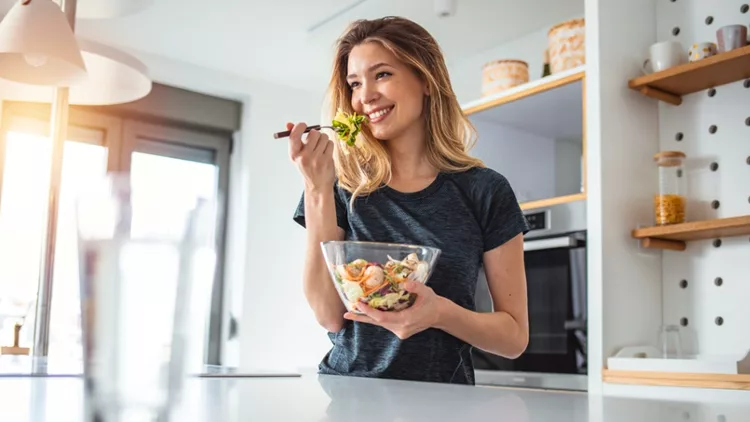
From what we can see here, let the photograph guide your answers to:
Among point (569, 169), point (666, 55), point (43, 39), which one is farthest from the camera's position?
point (569, 169)

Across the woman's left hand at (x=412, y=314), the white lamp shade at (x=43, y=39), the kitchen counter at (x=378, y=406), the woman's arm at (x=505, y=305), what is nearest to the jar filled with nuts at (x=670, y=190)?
the woman's arm at (x=505, y=305)

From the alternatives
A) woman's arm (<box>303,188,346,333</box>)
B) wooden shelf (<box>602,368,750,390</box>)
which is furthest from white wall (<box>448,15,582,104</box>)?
woman's arm (<box>303,188,346,333</box>)

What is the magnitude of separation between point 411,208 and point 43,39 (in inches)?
38.3

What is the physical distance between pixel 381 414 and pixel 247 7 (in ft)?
10.0

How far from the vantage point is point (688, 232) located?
220 cm

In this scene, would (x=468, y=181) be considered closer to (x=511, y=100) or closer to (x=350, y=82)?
(x=350, y=82)

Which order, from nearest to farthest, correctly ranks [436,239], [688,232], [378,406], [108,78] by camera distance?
[378,406] → [436,239] → [108,78] → [688,232]

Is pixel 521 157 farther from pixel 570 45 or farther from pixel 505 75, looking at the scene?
pixel 570 45

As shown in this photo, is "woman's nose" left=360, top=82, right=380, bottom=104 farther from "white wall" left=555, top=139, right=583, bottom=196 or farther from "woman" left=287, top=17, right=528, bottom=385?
"white wall" left=555, top=139, right=583, bottom=196

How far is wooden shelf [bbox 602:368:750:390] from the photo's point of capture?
186 cm

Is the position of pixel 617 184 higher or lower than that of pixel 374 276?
higher

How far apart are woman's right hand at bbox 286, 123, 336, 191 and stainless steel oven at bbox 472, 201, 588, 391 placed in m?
1.44

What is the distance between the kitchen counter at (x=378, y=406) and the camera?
1.33 feet

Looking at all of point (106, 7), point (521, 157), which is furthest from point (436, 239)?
point (106, 7)
